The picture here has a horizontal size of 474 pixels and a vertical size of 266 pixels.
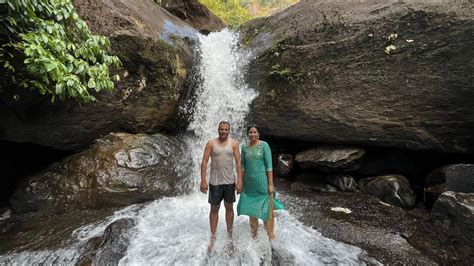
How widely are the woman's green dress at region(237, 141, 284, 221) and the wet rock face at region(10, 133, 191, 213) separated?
128 inches

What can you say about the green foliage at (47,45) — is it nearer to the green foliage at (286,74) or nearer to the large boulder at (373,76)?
the green foliage at (286,74)

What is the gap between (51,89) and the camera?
5137 millimetres

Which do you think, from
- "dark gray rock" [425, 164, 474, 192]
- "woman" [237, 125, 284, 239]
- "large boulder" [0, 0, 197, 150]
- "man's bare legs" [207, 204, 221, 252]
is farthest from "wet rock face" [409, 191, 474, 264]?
"large boulder" [0, 0, 197, 150]

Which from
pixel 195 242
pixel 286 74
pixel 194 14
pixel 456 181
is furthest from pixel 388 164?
pixel 194 14

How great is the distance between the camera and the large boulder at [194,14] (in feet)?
46.3

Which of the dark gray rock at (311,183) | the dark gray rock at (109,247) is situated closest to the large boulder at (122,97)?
the dark gray rock at (109,247)

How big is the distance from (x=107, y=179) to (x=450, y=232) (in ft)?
22.3

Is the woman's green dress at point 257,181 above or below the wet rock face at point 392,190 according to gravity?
above

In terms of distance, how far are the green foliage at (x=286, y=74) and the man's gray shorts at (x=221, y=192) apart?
493 centimetres

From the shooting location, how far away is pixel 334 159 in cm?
748

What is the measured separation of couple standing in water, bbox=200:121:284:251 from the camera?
4434 mm

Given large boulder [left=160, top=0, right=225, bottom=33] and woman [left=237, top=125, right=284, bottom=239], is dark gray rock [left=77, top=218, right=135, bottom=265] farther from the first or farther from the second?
large boulder [left=160, top=0, right=225, bottom=33]

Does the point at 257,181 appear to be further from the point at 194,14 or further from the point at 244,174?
the point at 194,14

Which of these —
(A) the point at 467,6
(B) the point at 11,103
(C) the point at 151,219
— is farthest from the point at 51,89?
(A) the point at 467,6
